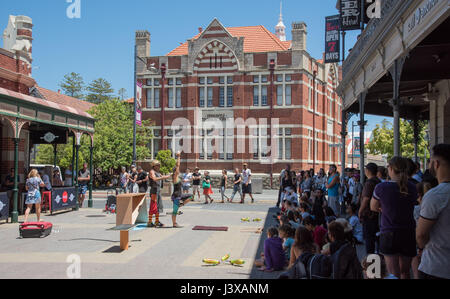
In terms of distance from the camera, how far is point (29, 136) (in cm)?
2045

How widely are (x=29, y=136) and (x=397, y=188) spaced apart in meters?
19.2

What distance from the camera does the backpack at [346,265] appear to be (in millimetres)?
4965

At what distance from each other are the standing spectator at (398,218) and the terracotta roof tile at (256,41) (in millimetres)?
35856

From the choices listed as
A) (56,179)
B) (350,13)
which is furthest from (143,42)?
(350,13)

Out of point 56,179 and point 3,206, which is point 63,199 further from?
point 3,206

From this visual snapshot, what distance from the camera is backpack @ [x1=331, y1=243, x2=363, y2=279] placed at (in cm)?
496

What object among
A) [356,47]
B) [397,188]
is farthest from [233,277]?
[356,47]

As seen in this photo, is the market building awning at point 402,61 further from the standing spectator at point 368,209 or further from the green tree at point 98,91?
the green tree at point 98,91

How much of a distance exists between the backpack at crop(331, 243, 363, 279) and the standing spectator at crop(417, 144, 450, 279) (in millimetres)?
1342

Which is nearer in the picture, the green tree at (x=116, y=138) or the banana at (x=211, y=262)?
the banana at (x=211, y=262)

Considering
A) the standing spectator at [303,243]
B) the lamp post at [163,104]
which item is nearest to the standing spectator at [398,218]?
the standing spectator at [303,243]

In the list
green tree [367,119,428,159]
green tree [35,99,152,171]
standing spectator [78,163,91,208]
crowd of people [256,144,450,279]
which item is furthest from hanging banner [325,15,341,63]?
green tree [367,119,428,159]

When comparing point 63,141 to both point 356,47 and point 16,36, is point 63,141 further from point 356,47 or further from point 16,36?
point 356,47

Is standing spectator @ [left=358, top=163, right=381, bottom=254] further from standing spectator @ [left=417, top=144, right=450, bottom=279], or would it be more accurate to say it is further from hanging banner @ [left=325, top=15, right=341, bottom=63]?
hanging banner @ [left=325, top=15, right=341, bottom=63]
